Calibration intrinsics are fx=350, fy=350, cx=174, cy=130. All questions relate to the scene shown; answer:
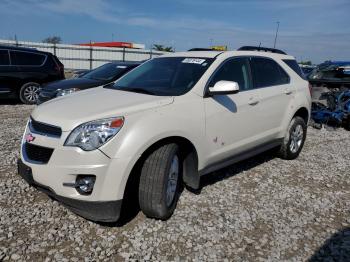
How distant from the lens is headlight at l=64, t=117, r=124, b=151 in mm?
3008

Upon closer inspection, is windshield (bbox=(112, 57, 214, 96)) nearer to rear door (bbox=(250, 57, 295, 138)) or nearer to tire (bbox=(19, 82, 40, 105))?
rear door (bbox=(250, 57, 295, 138))

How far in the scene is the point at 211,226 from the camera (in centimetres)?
357

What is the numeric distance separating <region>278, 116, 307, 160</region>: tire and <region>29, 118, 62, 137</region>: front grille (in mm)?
3692

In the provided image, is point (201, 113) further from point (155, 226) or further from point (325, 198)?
point (325, 198)

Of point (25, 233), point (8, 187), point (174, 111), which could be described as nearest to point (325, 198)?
point (174, 111)

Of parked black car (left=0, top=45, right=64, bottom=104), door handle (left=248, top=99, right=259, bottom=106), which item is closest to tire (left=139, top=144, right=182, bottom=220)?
door handle (left=248, top=99, right=259, bottom=106)

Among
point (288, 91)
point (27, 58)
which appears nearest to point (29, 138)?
point (288, 91)

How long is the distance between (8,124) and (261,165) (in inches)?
217

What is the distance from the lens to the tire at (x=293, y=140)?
5.59 m

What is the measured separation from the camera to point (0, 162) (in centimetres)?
503

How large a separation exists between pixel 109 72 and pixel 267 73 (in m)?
4.86

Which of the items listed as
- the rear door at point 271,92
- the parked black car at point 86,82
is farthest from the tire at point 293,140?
the parked black car at point 86,82

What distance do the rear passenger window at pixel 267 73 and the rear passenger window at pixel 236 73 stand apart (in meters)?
0.18

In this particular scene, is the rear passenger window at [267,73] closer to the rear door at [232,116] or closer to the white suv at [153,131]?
the white suv at [153,131]
